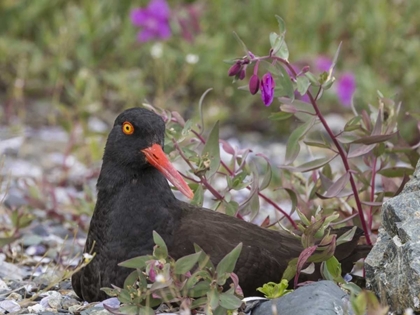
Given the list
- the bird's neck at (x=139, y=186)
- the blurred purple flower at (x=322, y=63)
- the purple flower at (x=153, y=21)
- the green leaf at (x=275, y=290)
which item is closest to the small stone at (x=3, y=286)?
the bird's neck at (x=139, y=186)

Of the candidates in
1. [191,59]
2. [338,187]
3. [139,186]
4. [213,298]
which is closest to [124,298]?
[213,298]

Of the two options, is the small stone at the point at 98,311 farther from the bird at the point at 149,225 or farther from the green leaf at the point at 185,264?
the green leaf at the point at 185,264

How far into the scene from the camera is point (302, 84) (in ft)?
11.8

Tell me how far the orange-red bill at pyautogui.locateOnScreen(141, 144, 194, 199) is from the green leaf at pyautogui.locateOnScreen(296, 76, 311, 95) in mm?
612

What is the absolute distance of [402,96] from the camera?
8141 mm

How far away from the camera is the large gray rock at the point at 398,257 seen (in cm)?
311

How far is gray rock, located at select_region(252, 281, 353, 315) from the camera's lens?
309cm

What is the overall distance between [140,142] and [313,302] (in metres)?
1.10

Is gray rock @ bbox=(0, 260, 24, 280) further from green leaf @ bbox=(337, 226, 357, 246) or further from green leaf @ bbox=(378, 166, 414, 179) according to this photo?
green leaf @ bbox=(378, 166, 414, 179)

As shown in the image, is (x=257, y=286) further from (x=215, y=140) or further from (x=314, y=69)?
(x=314, y=69)

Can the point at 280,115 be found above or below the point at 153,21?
below

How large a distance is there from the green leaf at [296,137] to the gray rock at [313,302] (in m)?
0.73

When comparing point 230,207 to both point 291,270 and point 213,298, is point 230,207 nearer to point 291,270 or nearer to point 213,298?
point 291,270

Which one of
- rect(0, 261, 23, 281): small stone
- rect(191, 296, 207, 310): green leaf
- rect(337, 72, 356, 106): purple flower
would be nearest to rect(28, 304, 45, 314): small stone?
rect(0, 261, 23, 281): small stone
